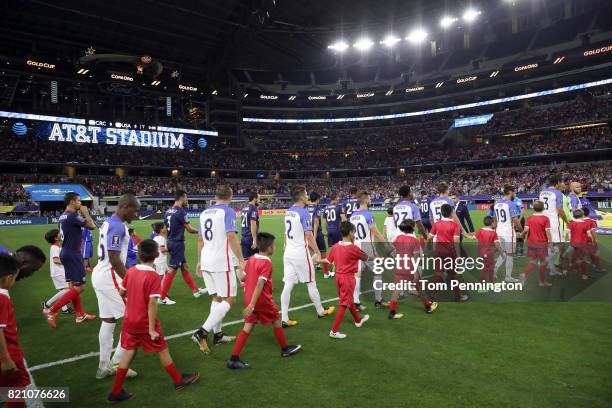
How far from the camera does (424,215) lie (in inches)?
Answer: 493

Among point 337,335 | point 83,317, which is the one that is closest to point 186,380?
point 337,335

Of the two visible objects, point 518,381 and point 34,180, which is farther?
point 34,180

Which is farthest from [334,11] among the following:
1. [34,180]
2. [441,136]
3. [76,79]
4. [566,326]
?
[566,326]

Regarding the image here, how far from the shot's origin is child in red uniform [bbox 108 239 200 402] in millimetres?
4184

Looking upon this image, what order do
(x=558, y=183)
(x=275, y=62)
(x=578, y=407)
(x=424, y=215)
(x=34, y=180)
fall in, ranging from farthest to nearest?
(x=275, y=62) < (x=34, y=180) < (x=424, y=215) < (x=558, y=183) < (x=578, y=407)

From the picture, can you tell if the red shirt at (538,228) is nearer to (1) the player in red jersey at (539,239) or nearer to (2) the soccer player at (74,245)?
(1) the player in red jersey at (539,239)

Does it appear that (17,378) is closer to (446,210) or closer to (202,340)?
(202,340)

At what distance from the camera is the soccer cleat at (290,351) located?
538cm

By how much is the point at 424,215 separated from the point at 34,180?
57.0 m

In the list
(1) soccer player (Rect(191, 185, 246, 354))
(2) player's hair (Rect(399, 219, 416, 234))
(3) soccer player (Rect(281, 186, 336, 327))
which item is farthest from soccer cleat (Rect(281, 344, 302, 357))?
(2) player's hair (Rect(399, 219, 416, 234))

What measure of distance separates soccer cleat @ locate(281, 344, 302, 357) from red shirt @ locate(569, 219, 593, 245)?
8.29 metres

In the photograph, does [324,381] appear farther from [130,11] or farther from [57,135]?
[57,135]

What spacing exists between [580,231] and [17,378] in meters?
11.7

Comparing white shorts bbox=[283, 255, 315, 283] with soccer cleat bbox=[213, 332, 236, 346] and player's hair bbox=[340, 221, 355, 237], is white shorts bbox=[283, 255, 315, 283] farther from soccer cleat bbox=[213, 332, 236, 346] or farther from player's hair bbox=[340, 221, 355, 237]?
soccer cleat bbox=[213, 332, 236, 346]
